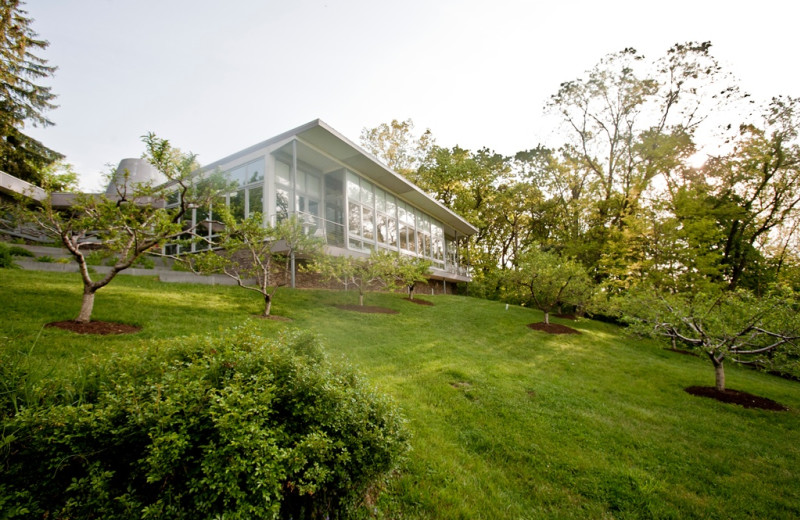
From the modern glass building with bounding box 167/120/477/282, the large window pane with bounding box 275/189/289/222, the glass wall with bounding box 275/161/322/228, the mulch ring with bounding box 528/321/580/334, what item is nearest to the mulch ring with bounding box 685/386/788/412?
the mulch ring with bounding box 528/321/580/334

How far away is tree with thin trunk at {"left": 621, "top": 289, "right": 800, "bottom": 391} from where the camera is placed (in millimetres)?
6625

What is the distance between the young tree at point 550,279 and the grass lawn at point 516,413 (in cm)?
330

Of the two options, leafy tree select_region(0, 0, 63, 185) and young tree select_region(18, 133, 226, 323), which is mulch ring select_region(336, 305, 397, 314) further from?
leafy tree select_region(0, 0, 63, 185)

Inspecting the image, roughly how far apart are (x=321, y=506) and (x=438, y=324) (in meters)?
9.32

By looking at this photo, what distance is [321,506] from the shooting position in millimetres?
2328

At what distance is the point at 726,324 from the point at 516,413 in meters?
6.46

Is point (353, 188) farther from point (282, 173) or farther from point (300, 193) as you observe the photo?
point (282, 173)

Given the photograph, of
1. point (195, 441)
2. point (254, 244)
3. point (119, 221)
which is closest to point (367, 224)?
point (254, 244)

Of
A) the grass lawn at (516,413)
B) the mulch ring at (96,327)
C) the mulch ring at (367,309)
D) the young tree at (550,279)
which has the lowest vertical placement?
the grass lawn at (516,413)

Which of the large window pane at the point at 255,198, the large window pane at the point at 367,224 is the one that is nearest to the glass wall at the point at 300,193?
the large window pane at the point at 255,198

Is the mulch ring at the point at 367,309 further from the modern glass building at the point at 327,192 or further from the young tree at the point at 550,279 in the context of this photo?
the young tree at the point at 550,279

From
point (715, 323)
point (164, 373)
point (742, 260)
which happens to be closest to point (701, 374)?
point (715, 323)

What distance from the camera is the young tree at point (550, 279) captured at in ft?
42.7

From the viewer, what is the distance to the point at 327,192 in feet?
53.9
